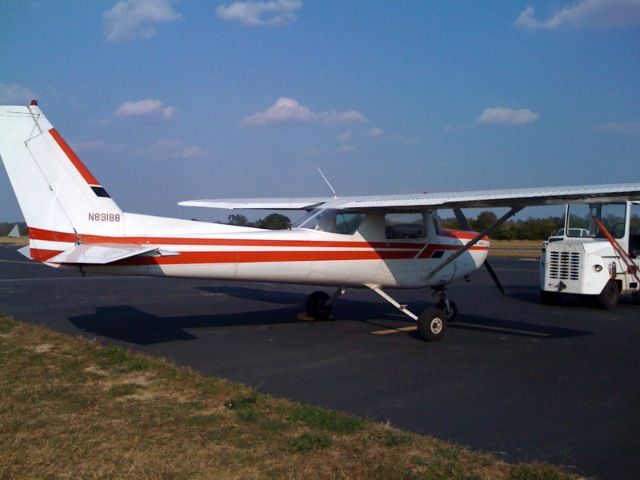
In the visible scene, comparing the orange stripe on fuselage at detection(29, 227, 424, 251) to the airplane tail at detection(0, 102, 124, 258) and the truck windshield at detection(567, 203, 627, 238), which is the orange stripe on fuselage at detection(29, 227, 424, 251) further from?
the truck windshield at detection(567, 203, 627, 238)

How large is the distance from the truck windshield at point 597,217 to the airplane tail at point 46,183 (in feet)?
41.1

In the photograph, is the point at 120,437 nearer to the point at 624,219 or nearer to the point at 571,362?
the point at 571,362

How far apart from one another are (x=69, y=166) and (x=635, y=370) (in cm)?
801

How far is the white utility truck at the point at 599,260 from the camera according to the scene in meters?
14.7

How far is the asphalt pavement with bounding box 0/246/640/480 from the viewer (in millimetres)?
5543

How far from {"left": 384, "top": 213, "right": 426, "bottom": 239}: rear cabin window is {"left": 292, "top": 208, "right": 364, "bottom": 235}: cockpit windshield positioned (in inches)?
21.8

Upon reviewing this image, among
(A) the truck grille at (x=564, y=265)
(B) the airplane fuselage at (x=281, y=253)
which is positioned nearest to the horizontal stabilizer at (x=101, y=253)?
(B) the airplane fuselage at (x=281, y=253)

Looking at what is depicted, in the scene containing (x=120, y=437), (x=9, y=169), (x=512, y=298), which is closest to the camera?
(x=120, y=437)

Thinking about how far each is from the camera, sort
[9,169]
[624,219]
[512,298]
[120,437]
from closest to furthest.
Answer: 1. [120,437]
2. [9,169]
3. [624,219]
4. [512,298]

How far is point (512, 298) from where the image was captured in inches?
658

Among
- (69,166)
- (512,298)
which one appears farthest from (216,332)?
(512,298)

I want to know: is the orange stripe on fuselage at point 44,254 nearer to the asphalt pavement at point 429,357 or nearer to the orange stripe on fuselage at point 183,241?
the orange stripe on fuselage at point 183,241

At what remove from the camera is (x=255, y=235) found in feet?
30.9

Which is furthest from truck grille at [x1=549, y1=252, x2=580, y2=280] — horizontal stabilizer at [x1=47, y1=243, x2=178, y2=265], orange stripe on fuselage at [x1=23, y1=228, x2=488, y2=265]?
horizontal stabilizer at [x1=47, y1=243, x2=178, y2=265]
